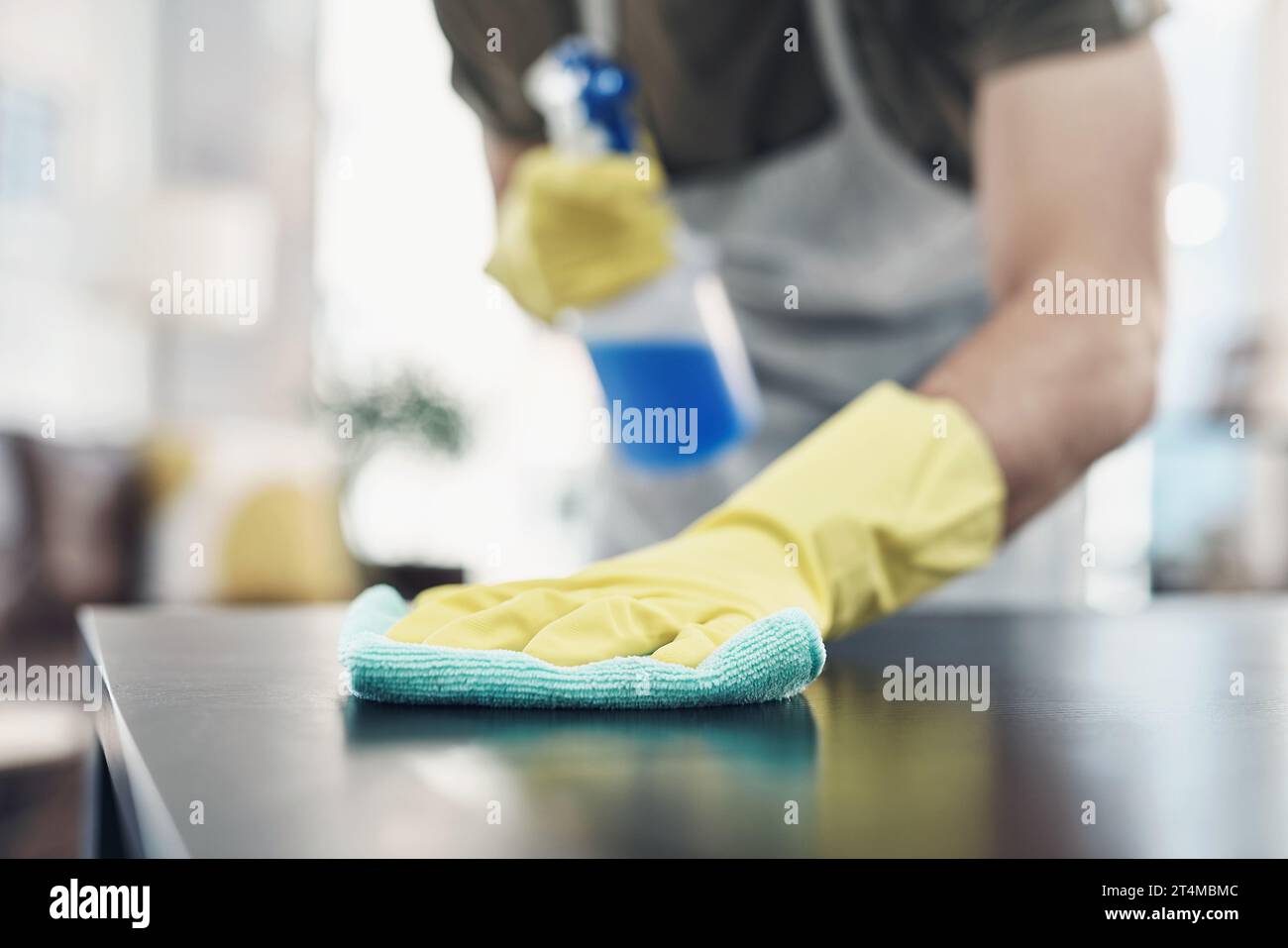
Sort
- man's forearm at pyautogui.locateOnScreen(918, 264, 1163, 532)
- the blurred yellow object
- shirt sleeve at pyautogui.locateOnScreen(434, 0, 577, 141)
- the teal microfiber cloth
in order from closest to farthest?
the teal microfiber cloth
man's forearm at pyautogui.locateOnScreen(918, 264, 1163, 532)
shirt sleeve at pyautogui.locateOnScreen(434, 0, 577, 141)
the blurred yellow object

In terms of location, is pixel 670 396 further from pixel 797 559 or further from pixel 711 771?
pixel 711 771

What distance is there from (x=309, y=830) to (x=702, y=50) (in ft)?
3.64

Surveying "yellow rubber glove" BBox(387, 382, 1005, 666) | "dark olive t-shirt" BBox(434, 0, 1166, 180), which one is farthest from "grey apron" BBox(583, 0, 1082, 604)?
"yellow rubber glove" BBox(387, 382, 1005, 666)

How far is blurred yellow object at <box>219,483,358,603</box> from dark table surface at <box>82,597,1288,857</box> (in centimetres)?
270

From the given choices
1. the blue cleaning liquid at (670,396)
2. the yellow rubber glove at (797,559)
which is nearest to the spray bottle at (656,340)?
the blue cleaning liquid at (670,396)

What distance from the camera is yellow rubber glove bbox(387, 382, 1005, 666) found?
52 cm

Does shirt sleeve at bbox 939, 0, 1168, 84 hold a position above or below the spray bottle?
above

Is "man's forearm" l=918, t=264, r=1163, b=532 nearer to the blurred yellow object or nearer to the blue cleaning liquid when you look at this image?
the blue cleaning liquid

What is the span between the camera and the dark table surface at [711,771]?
29 cm

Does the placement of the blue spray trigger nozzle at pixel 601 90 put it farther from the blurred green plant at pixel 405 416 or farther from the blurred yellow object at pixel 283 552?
the blurred green plant at pixel 405 416
